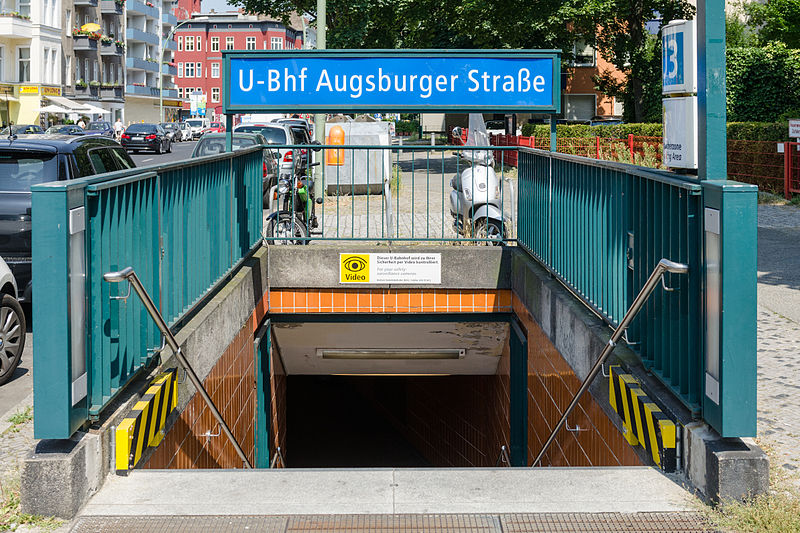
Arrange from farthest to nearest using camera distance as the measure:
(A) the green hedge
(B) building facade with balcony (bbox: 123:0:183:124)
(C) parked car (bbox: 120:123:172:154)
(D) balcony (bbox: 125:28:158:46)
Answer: (B) building facade with balcony (bbox: 123:0:183:124) → (D) balcony (bbox: 125:28:158:46) → (C) parked car (bbox: 120:123:172:154) → (A) the green hedge

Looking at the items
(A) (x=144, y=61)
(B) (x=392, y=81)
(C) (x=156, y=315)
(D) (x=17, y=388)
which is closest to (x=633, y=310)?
(C) (x=156, y=315)

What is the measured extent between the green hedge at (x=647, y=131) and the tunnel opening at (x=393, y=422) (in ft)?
40.7

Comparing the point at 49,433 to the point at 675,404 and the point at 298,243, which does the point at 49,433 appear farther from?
the point at 298,243

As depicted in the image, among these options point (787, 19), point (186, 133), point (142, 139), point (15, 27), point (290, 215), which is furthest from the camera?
point (186, 133)

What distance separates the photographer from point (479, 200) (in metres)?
12.0

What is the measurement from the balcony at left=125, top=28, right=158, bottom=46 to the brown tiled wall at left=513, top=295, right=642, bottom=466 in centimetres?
8793

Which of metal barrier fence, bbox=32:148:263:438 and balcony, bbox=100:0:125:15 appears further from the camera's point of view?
balcony, bbox=100:0:125:15

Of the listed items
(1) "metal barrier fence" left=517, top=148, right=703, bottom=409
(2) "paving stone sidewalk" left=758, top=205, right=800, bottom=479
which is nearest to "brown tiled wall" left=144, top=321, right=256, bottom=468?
(1) "metal barrier fence" left=517, top=148, right=703, bottom=409

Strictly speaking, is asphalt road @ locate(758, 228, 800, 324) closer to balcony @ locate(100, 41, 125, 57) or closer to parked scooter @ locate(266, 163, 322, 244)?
parked scooter @ locate(266, 163, 322, 244)

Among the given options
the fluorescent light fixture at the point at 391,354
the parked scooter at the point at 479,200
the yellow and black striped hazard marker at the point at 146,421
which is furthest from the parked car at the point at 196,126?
the yellow and black striped hazard marker at the point at 146,421

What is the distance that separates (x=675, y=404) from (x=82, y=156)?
7.44m

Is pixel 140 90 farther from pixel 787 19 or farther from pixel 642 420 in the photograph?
pixel 642 420

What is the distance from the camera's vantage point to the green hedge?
24734 millimetres

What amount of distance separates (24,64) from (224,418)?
64.4 m
